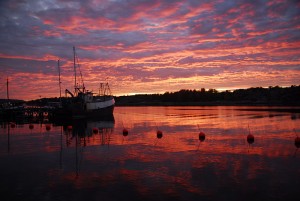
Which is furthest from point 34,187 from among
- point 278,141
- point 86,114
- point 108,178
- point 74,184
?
point 86,114

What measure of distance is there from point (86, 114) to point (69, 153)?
169 feet

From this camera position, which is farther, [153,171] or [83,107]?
[83,107]

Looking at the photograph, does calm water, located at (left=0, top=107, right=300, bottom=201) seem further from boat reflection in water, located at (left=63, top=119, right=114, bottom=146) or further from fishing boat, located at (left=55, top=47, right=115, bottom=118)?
fishing boat, located at (left=55, top=47, right=115, bottom=118)

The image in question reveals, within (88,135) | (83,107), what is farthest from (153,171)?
(83,107)

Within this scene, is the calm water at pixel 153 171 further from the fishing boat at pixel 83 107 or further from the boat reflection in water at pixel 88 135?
the fishing boat at pixel 83 107

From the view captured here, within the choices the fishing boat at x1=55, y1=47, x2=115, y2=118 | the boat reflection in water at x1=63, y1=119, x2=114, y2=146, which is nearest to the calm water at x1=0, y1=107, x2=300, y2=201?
the boat reflection in water at x1=63, y1=119, x2=114, y2=146

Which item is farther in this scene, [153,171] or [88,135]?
[88,135]

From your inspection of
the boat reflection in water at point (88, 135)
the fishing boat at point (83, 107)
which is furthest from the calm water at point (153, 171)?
the fishing boat at point (83, 107)

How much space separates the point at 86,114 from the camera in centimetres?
7619

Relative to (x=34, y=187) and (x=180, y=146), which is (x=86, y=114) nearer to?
(x=180, y=146)

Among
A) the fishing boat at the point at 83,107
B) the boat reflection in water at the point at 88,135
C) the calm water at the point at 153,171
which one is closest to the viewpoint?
the calm water at the point at 153,171

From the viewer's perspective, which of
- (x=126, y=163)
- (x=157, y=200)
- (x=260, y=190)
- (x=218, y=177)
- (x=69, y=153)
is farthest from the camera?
(x=69, y=153)

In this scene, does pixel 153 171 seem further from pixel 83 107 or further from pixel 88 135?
pixel 83 107

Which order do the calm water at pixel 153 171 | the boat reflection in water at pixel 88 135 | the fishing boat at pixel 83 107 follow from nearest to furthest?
1. the calm water at pixel 153 171
2. the boat reflection in water at pixel 88 135
3. the fishing boat at pixel 83 107
